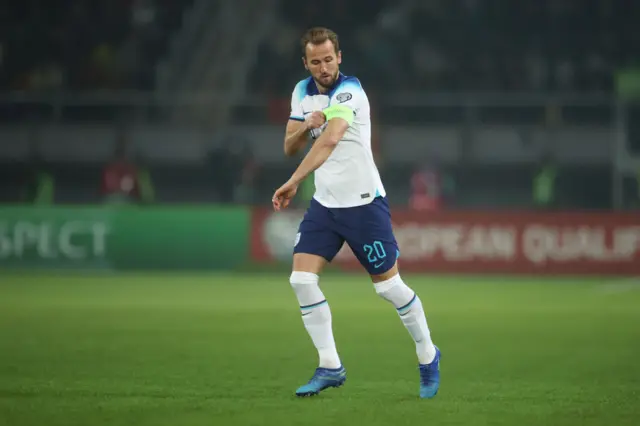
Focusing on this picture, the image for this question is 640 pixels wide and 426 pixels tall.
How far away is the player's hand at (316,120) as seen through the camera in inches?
276

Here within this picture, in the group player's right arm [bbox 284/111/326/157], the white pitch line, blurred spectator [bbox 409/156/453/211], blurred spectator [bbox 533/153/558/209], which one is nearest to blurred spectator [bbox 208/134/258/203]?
blurred spectator [bbox 409/156/453/211]

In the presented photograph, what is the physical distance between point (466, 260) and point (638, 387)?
1333 centimetres

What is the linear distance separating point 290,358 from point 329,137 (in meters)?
2.96

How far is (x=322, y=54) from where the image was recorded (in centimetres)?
705

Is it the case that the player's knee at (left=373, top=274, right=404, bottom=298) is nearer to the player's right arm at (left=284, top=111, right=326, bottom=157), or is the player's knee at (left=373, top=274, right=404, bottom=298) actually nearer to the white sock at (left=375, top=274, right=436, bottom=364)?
the white sock at (left=375, top=274, right=436, bottom=364)

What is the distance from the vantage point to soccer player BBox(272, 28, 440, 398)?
286 inches

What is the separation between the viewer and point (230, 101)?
80.1 ft

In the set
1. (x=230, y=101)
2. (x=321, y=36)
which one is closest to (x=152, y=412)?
(x=321, y=36)

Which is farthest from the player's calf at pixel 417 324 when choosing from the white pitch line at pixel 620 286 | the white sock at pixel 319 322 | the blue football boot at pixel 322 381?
the white pitch line at pixel 620 286

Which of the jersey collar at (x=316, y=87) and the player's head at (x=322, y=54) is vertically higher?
the player's head at (x=322, y=54)

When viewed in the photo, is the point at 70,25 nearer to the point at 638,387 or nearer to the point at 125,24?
the point at 125,24

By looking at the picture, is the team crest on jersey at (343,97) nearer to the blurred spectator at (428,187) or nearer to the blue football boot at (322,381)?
the blue football boot at (322,381)

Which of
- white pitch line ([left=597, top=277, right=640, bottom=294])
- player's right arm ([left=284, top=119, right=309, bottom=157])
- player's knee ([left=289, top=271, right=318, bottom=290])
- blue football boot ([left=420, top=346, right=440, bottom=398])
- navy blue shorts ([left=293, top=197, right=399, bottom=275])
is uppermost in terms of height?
player's right arm ([left=284, top=119, right=309, bottom=157])

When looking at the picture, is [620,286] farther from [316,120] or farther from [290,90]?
[316,120]
